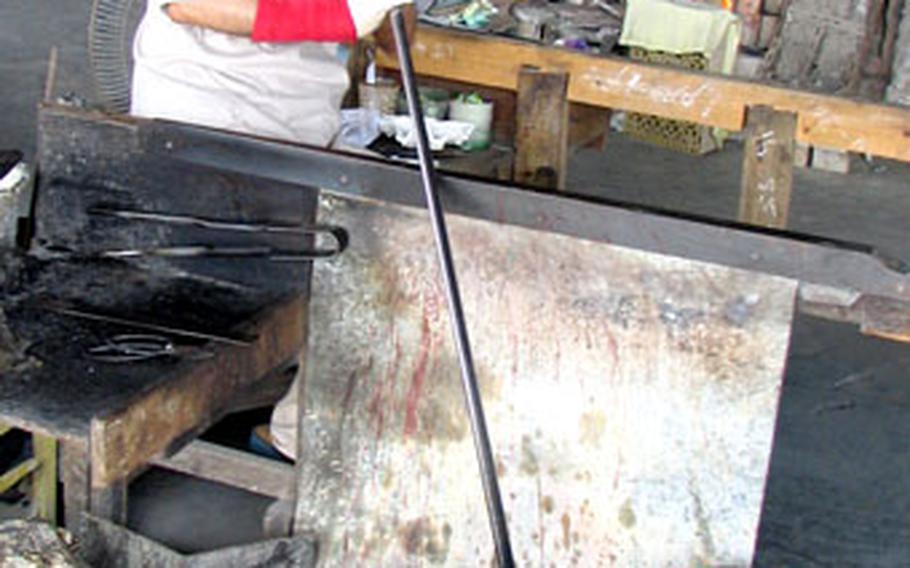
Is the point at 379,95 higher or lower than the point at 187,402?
higher

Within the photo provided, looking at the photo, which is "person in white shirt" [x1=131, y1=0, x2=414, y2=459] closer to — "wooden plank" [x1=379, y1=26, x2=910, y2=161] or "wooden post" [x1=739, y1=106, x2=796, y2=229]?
"wooden plank" [x1=379, y1=26, x2=910, y2=161]

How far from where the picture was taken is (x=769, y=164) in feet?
8.63

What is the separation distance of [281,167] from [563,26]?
4996mm

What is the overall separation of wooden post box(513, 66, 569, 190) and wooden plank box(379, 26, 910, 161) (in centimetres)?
11

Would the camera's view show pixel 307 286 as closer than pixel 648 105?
Yes

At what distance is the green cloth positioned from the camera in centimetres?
669

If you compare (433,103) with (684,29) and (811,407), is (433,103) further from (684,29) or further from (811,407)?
(684,29)

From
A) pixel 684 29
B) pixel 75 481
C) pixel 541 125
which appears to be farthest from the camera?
pixel 684 29

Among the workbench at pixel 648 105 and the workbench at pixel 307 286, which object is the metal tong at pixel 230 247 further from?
the workbench at pixel 648 105

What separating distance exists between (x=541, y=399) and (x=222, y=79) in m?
0.98

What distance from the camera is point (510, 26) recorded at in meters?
6.98

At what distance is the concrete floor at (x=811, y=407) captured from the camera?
2.94 metres

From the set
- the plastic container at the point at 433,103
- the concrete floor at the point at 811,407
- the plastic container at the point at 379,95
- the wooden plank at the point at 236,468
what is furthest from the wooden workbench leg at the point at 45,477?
the plastic container at the point at 433,103

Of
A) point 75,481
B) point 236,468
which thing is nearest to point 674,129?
point 236,468
